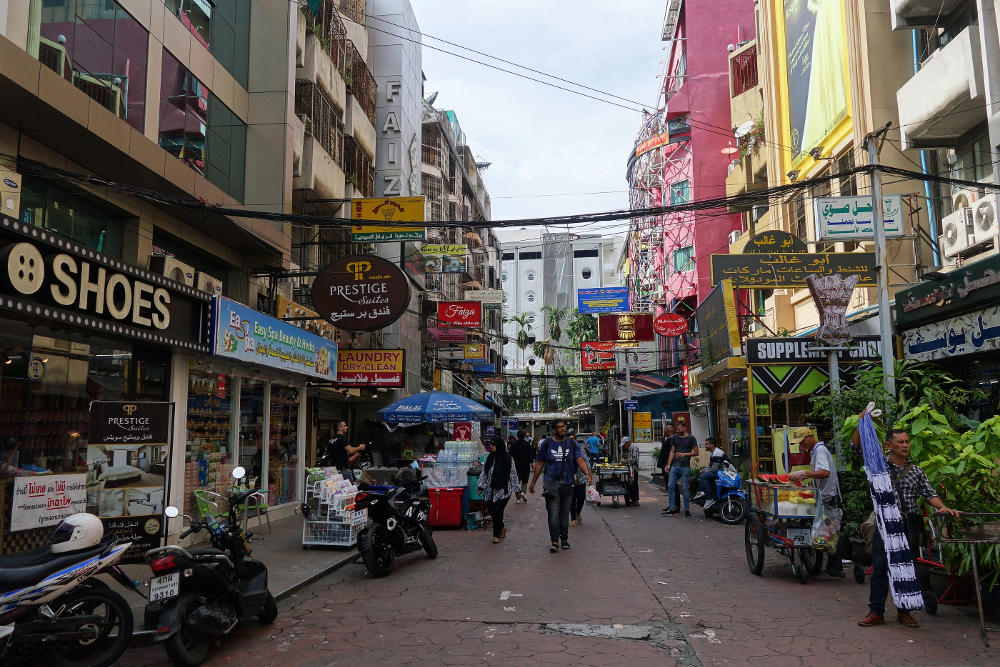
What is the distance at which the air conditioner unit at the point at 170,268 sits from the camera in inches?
457

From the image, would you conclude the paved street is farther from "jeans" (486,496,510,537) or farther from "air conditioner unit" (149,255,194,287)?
"air conditioner unit" (149,255,194,287)

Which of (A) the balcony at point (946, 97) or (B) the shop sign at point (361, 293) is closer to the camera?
(A) the balcony at point (946, 97)

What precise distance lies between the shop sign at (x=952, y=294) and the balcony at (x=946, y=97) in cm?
289

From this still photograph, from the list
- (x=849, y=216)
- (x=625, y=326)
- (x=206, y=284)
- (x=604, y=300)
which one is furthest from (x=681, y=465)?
(x=625, y=326)

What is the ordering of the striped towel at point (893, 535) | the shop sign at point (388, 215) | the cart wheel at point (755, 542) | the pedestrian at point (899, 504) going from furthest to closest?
the shop sign at point (388, 215), the cart wheel at point (755, 542), the pedestrian at point (899, 504), the striped towel at point (893, 535)

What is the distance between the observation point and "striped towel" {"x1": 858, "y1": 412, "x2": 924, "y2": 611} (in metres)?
6.45

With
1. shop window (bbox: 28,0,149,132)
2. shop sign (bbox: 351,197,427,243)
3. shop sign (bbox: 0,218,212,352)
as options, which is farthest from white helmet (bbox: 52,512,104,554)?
shop sign (bbox: 351,197,427,243)

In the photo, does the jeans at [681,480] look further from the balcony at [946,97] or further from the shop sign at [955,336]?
the balcony at [946,97]

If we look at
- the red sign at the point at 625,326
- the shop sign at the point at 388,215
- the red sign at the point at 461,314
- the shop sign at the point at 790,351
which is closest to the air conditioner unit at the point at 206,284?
the shop sign at the point at 388,215

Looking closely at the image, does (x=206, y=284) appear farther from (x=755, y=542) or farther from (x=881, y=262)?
(x=881, y=262)

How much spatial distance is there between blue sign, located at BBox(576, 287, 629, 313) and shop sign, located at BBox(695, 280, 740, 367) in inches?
336

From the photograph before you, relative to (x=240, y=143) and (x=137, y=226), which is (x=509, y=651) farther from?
(x=240, y=143)

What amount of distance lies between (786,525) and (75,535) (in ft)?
24.5

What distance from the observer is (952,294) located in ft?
43.0
